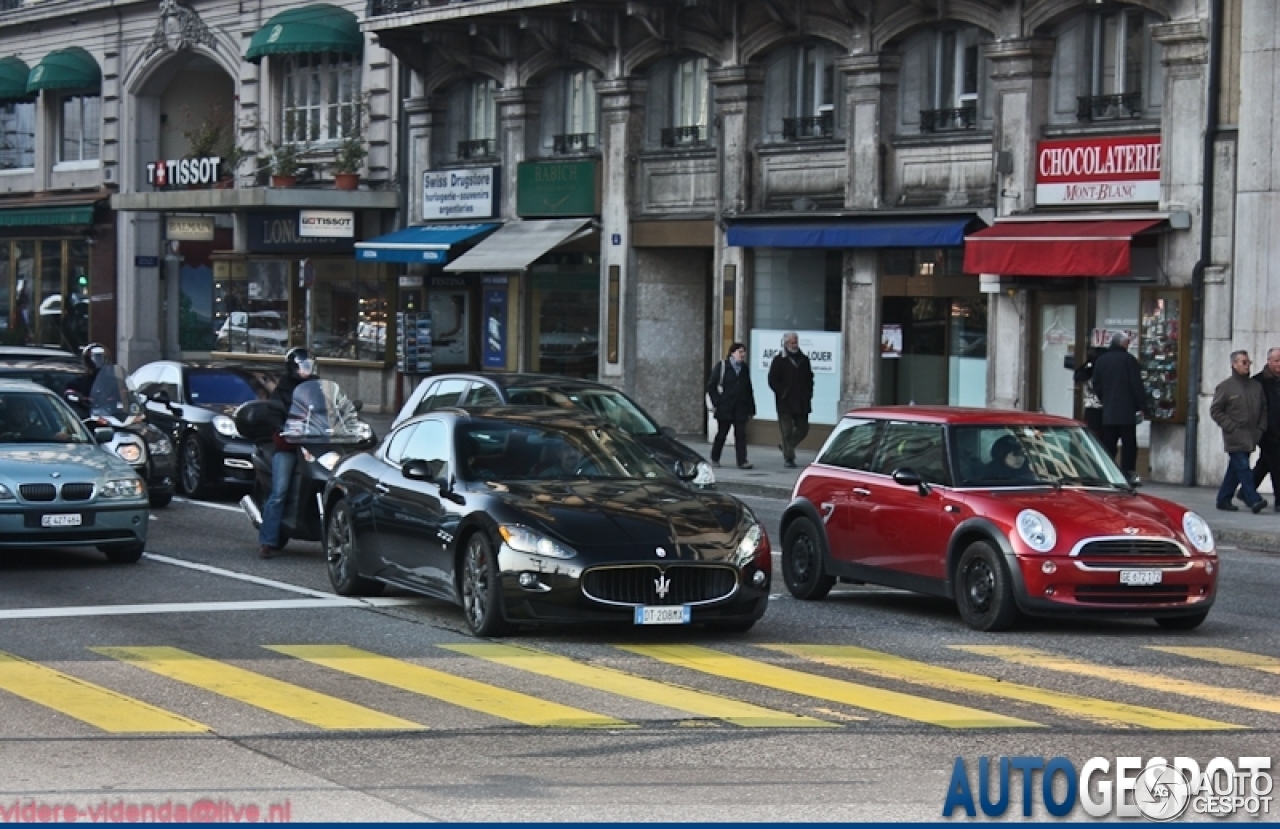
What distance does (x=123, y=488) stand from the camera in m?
16.9

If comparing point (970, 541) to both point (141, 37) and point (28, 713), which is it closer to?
point (28, 713)

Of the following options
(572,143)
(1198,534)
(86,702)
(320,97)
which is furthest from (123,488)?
(320,97)

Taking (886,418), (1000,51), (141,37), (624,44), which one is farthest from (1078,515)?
(141,37)

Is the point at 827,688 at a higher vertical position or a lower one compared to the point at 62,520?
lower

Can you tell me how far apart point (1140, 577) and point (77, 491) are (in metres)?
8.13

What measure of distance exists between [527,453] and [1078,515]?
3.54 metres

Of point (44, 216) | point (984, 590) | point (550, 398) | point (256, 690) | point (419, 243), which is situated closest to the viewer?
point (256, 690)

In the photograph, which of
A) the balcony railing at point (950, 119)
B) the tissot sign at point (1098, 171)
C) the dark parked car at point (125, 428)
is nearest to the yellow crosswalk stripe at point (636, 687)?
the dark parked car at point (125, 428)

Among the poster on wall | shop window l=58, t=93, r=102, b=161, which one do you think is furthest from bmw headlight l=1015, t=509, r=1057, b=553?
shop window l=58, t=93, r=102, b=161

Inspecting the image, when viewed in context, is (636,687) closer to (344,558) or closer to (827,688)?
(827,688)

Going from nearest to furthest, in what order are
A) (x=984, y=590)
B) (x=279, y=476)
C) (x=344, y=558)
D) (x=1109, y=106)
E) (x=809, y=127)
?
(x=984, y=590)
(x=344, y=558)
(x=279, y=476)
(x=1109, y=106)
(x=809, y=127)

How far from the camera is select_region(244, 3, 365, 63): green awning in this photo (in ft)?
131

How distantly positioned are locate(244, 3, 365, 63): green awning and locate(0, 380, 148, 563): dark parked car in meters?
23.1

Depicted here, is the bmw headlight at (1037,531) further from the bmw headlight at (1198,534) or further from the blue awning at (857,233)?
the blue awning at (857,233)
